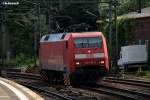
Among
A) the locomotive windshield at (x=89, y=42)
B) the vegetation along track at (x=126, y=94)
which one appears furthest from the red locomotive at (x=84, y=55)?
the vegetation along track at (x=126, y=94)

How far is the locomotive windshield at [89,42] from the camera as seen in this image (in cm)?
3300

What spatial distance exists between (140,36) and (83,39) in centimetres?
2645

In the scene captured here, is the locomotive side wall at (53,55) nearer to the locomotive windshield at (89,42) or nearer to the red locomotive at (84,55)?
A: the red locomotive at (84,55)

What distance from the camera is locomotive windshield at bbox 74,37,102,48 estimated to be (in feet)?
108

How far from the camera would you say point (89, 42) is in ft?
109

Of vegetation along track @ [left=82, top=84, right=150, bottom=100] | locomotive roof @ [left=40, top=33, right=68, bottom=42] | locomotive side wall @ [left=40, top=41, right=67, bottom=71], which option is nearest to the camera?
vegetation along track @ [left=82, top=84, right=150, bottom=100]

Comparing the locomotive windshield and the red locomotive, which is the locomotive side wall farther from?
the locomotive windshield

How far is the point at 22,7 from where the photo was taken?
66562mm

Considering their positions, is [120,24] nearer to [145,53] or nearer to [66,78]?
[145,53]

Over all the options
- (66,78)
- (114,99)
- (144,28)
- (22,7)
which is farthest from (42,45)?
(22,7)

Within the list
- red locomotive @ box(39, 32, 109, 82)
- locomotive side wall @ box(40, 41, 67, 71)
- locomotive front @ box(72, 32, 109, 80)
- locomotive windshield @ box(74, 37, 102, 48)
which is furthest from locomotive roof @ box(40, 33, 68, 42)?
locomotive front @ box(72, 32, 109, 80)

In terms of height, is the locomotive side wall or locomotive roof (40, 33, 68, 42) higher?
locomotive roof (40, 33, 68, 42)

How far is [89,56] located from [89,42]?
85cm

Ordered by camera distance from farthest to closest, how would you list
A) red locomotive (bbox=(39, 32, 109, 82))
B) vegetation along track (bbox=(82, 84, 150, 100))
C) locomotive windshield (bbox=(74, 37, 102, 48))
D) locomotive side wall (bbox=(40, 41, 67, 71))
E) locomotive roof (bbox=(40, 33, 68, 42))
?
locomotive roof (bbox=(40, 33, 68, 42))
locomotive side wall (bbox=(40, 41, 67, 71))
locomotive windshield (bbox=(74, 37, 102, 48))
red locomotive (bbox=(39, 32, 109, 82))
vegetation along track (bbox=(82, 84, 150, 100))
